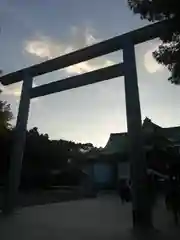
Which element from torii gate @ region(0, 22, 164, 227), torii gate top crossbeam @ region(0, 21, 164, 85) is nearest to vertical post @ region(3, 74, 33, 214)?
torii gate @ region(0, 22, 164, 227)

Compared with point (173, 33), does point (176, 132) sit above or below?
above

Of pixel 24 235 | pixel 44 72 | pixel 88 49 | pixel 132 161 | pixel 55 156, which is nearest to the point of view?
pixel 24 235

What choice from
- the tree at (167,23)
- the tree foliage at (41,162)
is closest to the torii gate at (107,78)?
the tree at (167,23)

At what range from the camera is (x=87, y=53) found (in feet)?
37.9

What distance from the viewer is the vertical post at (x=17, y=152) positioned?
42.5ft

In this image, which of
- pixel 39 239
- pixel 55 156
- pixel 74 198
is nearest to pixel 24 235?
pixel 39 239

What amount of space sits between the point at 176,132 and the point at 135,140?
80.9ft

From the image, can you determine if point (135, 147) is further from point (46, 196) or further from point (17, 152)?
point (46, 196)

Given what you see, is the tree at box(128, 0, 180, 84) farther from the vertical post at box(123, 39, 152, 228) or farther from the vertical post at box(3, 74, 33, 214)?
the vertical post at box(3, 74, 33, 214)

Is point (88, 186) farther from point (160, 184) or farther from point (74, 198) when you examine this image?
point (160, 184)

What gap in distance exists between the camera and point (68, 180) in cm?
2894

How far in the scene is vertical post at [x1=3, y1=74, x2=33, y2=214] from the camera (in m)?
13.0

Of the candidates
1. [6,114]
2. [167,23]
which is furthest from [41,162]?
[167,23]

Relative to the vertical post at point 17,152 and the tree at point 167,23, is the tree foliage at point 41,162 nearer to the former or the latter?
the vertical post at point 17,152
